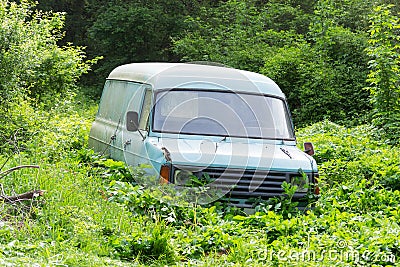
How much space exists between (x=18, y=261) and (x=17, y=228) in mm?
1306

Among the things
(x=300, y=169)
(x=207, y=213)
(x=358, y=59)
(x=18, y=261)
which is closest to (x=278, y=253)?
(x=207, y=213)

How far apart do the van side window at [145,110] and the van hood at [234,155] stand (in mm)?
539

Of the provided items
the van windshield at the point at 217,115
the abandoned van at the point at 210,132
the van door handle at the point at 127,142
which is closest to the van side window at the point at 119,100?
the abandoned van at the point at 210,132

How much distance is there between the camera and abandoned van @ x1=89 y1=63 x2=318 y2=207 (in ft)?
27.3

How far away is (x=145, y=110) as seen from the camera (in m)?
9.42

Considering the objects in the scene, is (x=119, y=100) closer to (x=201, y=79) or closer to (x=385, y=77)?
(x=201, y=79)

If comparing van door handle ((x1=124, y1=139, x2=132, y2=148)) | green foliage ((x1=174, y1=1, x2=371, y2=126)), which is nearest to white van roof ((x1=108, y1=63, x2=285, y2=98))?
van door handle ((x1=124, y1=139, x2=132, y2=148))

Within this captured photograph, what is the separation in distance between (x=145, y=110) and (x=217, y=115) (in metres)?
1.02

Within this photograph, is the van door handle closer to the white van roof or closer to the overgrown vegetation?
the overgrown vegetation

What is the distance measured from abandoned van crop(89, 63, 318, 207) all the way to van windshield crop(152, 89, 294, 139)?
0.01 meters

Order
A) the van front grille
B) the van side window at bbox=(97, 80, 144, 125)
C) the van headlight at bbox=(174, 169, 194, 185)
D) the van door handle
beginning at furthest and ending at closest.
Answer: the van side window at bbox=(97, 80, 144, 125)
the van door handle
the van front grille
the van headlight at bbox=(174, 169, 194, 185)

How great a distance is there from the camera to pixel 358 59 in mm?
20188

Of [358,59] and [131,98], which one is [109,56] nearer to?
[358,59]

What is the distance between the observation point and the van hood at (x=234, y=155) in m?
8.30
